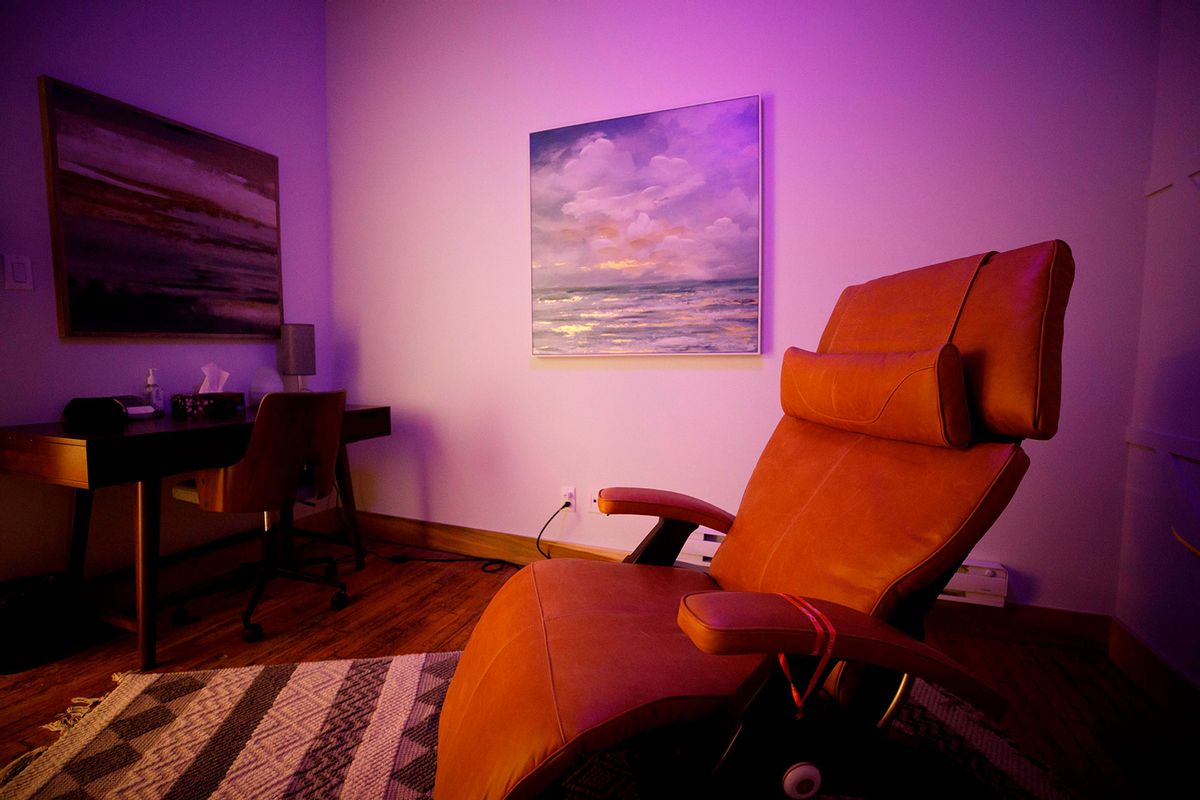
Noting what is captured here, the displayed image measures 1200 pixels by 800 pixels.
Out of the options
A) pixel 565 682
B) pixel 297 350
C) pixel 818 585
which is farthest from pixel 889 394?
pixel 297 350

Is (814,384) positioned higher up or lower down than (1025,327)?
lower down

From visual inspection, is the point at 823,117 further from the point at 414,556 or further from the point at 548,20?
the point at 414,556

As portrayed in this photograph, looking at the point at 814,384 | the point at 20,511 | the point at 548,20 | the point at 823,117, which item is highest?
the point at 548,20

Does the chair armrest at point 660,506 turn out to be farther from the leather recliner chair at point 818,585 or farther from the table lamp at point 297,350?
the table lamp at point 297,350

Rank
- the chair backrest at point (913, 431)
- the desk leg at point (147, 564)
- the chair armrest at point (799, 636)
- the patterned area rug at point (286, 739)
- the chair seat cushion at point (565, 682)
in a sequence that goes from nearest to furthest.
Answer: the chair armrest at point (799, 636), the chair seat cushion at point (565, 682), the chair backrest at point (913, 431), the patterned area rug at point (286, 739), the desk leg at point (147, 564)

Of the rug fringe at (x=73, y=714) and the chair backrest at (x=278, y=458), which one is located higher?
the chair backrest at (x=278, y=458)

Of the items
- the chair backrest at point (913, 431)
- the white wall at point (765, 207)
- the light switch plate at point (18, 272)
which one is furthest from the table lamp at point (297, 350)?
the chair backrest at point (913, 431)

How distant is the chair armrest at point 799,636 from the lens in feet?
1.98

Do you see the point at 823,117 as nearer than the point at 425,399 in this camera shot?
Yes

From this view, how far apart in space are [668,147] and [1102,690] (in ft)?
7.91

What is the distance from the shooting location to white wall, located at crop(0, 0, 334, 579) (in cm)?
177

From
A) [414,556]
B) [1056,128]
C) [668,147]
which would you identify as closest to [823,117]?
[668,147]

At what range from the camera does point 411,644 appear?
1812 mm

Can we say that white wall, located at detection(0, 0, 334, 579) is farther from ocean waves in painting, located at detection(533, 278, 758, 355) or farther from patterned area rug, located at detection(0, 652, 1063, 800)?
ocean waves in painting, located at detection(533, 278, 758, 355)
